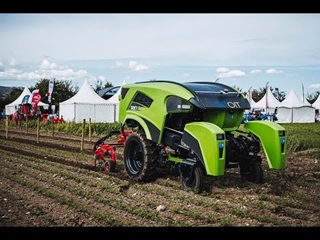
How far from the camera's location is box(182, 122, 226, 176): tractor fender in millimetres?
4742

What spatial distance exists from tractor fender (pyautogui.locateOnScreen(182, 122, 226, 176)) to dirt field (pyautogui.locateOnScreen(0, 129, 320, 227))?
0.37 m

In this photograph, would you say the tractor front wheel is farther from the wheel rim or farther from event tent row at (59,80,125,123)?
event tent row at (59,80,125,123)

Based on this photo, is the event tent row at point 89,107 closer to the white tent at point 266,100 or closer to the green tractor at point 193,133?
the green tractor at point 193,133

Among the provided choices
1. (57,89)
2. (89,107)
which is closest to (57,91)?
(57,89)

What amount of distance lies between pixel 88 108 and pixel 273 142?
3.44 metres

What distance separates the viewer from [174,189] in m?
5.43

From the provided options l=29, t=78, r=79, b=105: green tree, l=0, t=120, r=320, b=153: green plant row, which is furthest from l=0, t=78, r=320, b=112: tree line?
l=0, t=120, r=320, b=153: green plant row

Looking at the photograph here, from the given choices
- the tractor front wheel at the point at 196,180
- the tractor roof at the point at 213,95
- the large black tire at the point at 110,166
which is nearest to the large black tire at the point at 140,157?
the large black tire at the point at 110,166

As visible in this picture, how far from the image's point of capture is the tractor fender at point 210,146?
15.6 ft

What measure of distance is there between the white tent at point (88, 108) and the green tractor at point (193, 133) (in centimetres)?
75

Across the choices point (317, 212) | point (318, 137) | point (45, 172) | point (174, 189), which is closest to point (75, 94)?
point (45, 172)
